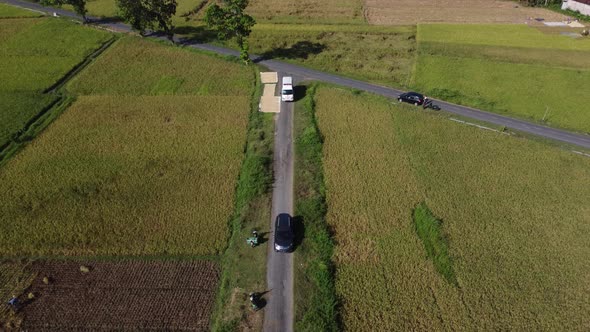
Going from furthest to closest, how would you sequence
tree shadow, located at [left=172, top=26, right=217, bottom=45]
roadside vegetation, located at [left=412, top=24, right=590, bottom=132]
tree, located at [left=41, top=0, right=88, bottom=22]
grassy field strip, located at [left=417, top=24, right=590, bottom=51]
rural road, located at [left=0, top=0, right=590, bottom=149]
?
1. tree, located at [left=41, top=0, right=88, bottom=22]
2. tree shadow, located at [left=172, top=26, right=217, bottom=45]
3. grassy field strip, located at [left=417, top=24, right=590, bottom=51]
4. roadside vegetation, located at [left=412, top=24, right=590, bottom=132]
5. rural road, located at [left=0, top=0, right=590, bottom=149]

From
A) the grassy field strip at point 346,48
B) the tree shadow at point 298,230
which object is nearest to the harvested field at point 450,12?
the grassy field strip at point 346,48

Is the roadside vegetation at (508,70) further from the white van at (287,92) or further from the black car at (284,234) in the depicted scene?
the black car at (284,234)

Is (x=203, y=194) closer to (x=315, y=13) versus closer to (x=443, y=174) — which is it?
(x=443, y=174)

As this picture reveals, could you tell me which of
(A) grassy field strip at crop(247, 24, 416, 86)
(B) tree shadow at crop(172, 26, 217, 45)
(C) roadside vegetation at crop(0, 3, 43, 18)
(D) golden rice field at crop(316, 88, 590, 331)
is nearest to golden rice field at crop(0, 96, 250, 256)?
(D) golden rice field at crop(316, 88, 590, 331)

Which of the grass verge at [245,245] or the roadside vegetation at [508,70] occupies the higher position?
the roadside vegetation at [508,70]

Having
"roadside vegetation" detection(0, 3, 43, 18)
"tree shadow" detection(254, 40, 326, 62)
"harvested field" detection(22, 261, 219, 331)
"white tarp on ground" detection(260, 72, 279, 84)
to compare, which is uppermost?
"roadside vegetation" detection(0, 3, 43, 18)

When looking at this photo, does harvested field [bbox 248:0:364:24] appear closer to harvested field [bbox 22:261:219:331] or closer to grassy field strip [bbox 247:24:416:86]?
grassy field strip [bbox 247:24:416:86]

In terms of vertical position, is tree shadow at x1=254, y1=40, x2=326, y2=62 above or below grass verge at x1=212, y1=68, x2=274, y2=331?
above
